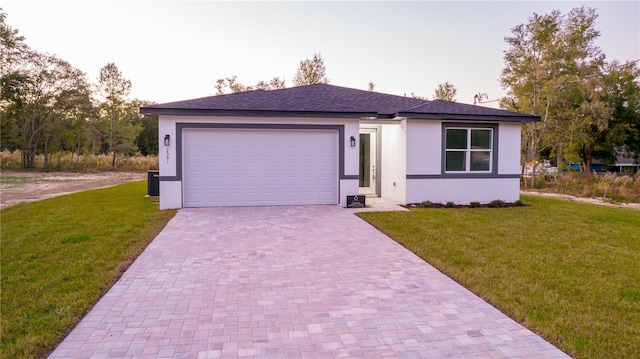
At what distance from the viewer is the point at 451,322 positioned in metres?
3.59

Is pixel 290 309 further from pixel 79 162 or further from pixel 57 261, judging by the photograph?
pixel 79 162

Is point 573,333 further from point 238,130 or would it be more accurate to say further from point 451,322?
point 238,130

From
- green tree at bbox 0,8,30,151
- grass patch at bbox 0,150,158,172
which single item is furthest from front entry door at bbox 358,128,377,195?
green tree at bbox 0,8,30,151

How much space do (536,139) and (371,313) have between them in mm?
22305

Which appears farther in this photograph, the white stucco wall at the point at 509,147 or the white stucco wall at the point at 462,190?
the white stucco wall at the point at 509,147

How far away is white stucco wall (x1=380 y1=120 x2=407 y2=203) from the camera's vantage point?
38.0 feet

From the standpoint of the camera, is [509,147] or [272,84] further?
[272,84]

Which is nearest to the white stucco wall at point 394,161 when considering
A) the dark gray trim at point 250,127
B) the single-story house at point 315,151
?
the single-story house at point 315,151

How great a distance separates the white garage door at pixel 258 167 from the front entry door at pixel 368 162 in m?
2.26

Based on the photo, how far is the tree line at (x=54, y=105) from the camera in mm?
28266

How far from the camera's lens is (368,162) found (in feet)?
44.1

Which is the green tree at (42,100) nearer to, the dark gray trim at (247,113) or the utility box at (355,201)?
the dark gray trim at (247,113)

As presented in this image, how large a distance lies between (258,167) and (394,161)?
14.3ft

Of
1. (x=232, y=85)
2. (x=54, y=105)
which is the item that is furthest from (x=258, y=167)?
(x=54, y=105)
